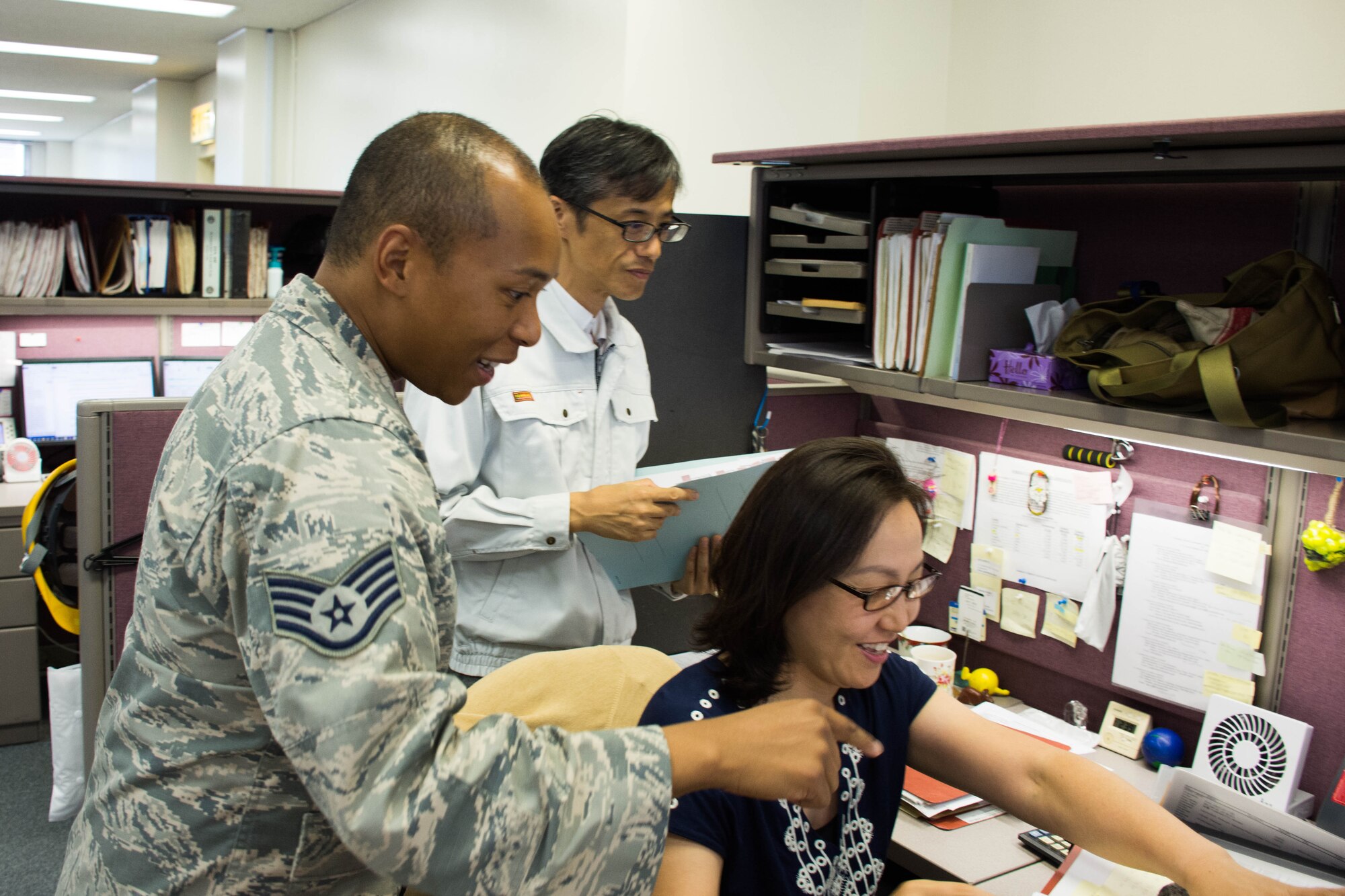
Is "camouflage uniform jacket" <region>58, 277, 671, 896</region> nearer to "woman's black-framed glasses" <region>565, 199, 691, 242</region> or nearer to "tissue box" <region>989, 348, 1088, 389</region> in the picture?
"woman's black-framed glasses" <region>565, 199, 691, 242</region>

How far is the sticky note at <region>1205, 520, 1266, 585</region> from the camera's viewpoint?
168cm

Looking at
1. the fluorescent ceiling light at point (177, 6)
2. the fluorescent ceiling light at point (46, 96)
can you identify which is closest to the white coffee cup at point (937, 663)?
the fluorescent ceiling light at point (177, 6)

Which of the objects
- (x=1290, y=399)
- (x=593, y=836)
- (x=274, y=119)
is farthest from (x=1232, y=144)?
(x=274, y=119)

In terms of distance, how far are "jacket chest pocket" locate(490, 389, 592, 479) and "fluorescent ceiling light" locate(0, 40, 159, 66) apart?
9012 mm

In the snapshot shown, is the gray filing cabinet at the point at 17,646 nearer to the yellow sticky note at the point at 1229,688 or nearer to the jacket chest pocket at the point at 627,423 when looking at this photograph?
the jacket chest pocket at the point at 627,423

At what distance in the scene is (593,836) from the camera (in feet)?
2.52

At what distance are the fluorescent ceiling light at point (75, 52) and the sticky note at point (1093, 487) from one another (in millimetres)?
9461

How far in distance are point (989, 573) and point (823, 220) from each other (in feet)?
2.51

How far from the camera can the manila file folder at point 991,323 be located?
5.71 ft

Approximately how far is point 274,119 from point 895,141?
7.63m

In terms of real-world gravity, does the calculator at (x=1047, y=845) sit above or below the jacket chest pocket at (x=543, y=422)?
below

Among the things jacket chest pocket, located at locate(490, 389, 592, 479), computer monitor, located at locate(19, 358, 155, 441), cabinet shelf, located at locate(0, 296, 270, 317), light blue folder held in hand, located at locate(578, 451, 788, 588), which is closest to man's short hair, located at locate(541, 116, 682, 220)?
jacket chest pocket, located at locate(490, 389, 592, 479)

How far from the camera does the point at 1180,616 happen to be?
1.79 metres

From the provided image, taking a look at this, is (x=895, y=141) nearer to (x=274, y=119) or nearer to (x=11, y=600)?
(x=11, y=600)
